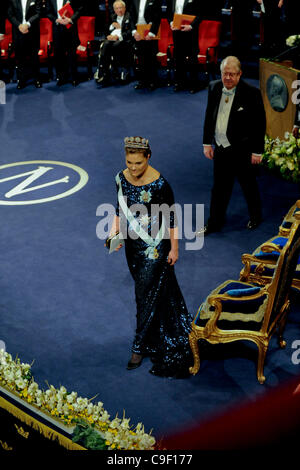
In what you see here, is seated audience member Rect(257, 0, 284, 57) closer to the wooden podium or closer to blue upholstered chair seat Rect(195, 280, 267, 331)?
the wooden podium

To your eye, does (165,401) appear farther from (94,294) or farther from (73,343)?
(94,294)

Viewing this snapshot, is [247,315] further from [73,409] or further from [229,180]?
[229,180]

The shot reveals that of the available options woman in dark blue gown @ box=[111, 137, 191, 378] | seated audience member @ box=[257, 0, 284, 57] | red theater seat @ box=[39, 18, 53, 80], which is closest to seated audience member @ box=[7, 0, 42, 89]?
red theater seat @ box=[39, 18, 53, 80]

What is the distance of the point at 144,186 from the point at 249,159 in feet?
7.77

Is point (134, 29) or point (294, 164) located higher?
point (134, 29)

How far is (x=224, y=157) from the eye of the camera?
6.71 m

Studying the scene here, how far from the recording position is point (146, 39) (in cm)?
1152

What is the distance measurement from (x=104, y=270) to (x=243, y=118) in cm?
197

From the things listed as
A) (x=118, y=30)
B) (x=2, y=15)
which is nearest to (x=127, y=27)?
(x=118, y=30)

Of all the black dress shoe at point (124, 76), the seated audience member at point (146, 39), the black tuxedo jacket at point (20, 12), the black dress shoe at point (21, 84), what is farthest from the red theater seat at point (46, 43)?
the seated audience member at point (146, 39)

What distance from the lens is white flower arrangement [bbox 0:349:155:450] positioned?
3904 millimetres

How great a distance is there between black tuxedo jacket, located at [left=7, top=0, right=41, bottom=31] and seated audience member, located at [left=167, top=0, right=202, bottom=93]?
238cm
